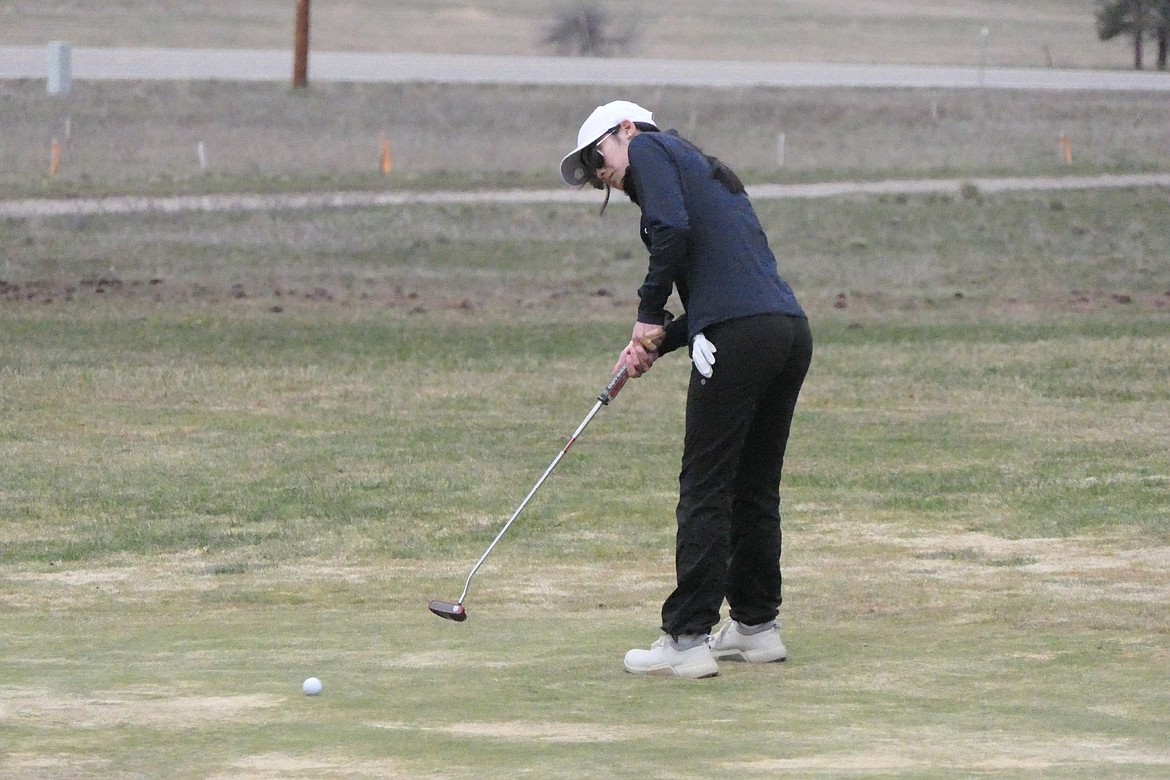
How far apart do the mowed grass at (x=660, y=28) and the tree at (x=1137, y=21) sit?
630 centimetres

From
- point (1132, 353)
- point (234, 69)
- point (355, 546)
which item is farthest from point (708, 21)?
point (355, 546)

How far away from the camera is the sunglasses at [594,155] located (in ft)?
21.2

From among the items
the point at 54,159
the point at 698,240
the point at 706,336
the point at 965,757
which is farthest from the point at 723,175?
the point at 54,159

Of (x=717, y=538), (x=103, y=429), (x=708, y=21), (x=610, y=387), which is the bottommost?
(x=103, y=429)

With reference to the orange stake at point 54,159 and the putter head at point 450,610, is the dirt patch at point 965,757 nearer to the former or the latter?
the putter head at point 450,610

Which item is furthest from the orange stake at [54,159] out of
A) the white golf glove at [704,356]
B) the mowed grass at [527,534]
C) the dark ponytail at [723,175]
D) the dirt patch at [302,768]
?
the dirt patch at [302,768]

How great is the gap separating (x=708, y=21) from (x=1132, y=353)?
8917 cm

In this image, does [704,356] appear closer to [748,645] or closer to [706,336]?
[706,336]

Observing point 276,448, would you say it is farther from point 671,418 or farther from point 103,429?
point 671,418

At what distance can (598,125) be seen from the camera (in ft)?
21.2

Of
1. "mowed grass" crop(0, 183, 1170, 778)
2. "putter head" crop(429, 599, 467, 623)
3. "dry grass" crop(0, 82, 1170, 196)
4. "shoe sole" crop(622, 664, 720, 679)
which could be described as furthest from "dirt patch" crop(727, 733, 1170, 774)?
"dry grass" crop(0, 82, 1170, 196)

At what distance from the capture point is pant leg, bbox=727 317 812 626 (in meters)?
6.59

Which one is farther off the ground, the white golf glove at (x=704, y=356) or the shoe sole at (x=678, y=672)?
the white golf glove at (x=704, y=356)

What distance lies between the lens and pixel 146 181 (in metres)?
36.0
